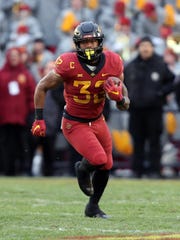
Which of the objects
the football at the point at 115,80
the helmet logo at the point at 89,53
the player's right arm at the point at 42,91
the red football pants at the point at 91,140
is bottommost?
the red football pants at the point at 91,140

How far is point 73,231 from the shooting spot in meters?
7.02

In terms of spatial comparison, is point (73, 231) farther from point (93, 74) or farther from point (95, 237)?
point (93, 74)

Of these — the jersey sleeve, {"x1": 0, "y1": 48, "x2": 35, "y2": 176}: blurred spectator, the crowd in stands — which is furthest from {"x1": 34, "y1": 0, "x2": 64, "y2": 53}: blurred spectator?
the jersey sleeve

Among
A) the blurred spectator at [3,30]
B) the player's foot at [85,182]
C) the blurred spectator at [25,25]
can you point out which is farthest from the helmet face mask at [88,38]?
the blurred spectator at [3,30]

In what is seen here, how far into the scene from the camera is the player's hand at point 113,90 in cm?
768

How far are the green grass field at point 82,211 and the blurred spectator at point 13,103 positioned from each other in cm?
114

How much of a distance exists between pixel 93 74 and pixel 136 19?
7659 millimetres

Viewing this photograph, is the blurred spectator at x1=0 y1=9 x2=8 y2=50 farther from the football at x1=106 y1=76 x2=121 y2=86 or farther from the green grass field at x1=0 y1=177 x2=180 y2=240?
the football at x1=106 y1=76 x2=121 y2=86

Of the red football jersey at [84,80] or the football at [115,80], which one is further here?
the red football jersey at [84,80]

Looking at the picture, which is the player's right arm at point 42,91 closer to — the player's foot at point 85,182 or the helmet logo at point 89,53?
the helmet logo at point 89,53

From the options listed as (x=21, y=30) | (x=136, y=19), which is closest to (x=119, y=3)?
(x=136, y=19)

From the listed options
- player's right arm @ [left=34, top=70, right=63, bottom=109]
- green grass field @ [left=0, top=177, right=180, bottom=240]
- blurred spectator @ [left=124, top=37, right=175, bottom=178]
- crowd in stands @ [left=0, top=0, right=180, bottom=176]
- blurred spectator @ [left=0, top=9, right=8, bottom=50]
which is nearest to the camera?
green grass field @ [left=0, top=177, right=180, bottom=240]

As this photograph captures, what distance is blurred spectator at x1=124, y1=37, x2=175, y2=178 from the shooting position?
12.9 meters

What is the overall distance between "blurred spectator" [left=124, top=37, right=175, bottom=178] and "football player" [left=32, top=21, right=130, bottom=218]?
484 cm
